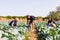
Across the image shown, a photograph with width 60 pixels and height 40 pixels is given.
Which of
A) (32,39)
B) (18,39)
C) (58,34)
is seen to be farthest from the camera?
(32,39)

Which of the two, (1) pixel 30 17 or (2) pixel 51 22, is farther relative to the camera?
(2) pixel 51 22

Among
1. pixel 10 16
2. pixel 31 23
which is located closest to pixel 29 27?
pixel 31 23

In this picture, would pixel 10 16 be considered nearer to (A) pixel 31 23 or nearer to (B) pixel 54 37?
(A) pixel 31 23

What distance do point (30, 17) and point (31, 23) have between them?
0.77 m

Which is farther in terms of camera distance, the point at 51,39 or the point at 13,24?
the point at 13,24

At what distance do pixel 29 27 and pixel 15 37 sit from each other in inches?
279

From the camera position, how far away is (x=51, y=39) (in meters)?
10.8

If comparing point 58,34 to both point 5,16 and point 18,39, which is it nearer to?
point 18,39

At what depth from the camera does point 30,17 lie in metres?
15.5

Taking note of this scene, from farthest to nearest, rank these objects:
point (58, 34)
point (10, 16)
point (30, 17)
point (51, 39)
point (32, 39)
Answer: point (10, 16) → point (30, 17) → point (32, 39) → point (58, 34) → point (51, 39)

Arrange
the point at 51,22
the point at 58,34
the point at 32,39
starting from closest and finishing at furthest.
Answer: the point at 58,34, the point at 32,39, the point at 51,22

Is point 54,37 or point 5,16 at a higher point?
point 54,37

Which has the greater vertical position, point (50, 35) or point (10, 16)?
point (50, 35)

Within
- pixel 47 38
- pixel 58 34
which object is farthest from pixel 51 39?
pixel 58 34
